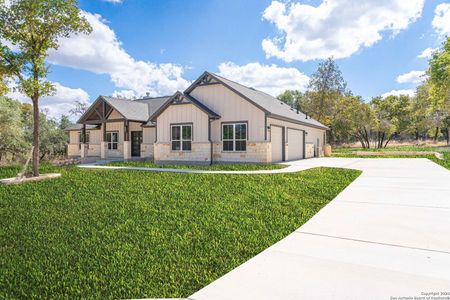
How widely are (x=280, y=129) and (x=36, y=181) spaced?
13.7 meters

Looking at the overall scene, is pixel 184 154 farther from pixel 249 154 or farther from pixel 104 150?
pixel 104 150

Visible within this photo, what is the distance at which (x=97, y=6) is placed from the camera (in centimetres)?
1462

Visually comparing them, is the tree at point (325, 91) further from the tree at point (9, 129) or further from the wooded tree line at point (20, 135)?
the tree at point (9, 129)

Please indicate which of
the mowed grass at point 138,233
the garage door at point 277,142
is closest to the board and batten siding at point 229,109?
the garage door at point 277,142

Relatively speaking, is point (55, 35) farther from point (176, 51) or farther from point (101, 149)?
point (101, 149)

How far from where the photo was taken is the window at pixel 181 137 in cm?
1775

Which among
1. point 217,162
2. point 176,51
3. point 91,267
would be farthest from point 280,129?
point 91,267

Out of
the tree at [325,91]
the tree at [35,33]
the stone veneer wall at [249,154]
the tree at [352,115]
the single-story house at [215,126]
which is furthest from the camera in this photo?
the tree at [325,91]

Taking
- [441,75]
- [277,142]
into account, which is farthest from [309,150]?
[441,75]

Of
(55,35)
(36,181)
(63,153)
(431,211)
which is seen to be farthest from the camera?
(63,153)

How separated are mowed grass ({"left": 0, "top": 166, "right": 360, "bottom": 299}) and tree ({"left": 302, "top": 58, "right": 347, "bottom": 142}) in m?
35.8

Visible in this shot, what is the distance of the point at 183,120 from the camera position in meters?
17.7

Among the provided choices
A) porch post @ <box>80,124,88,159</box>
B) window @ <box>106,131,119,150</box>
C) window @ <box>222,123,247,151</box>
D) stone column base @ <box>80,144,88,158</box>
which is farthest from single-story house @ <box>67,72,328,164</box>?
stone column base @ <box>80,144,88,158</box>

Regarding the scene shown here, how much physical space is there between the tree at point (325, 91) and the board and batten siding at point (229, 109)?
93.7 feet
